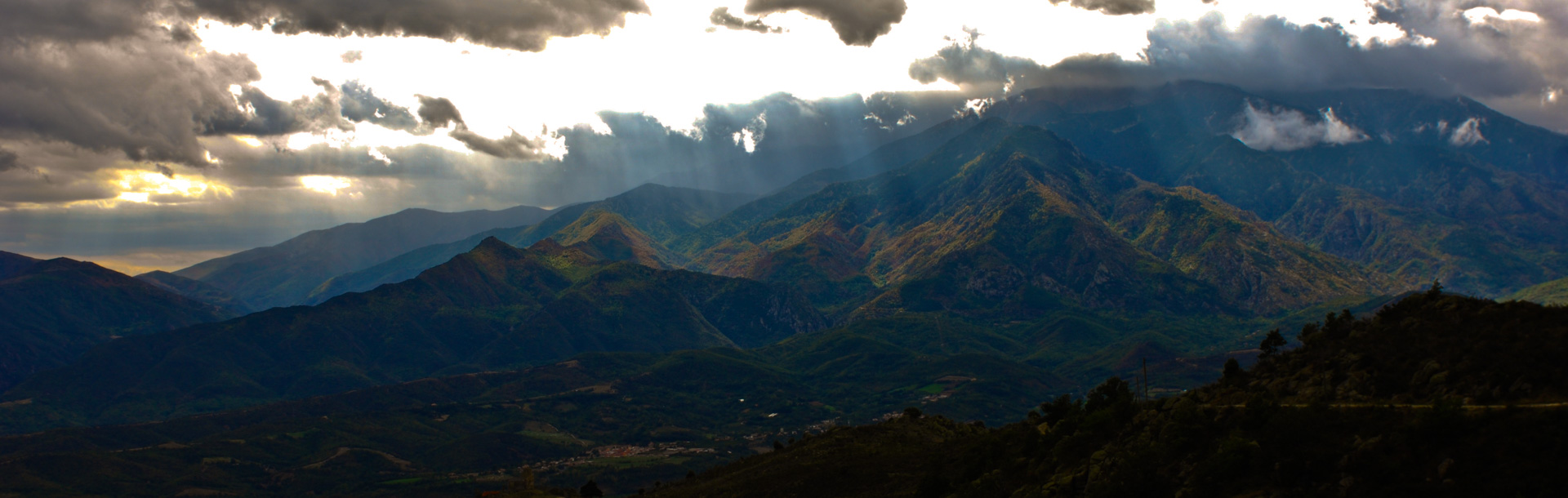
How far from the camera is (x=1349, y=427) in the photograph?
279ft

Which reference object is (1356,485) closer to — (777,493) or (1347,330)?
(1347,330)

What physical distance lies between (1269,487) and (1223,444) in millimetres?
6549

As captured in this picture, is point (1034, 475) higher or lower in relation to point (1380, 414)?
lower

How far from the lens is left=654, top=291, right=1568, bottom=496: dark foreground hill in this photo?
75125 millimetres

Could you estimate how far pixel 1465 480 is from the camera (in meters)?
72.7

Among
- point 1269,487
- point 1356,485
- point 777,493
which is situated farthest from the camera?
point 777,493

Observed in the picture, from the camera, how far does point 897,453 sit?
175000 millimetres

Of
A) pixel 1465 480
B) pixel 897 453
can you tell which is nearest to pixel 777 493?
pixel 897 453

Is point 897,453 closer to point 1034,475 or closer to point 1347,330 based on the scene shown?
point 1034,475

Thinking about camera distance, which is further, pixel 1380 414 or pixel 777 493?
pixel 777 493

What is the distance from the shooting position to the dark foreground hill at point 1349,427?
75125 millimetres

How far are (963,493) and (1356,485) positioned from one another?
46.3 metres

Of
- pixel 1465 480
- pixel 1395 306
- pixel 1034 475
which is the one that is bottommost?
pixel 1034 475

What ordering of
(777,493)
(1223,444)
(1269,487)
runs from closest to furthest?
(1269,487)
(1223,444)
(777,493)
